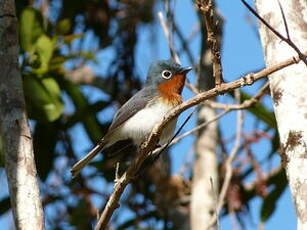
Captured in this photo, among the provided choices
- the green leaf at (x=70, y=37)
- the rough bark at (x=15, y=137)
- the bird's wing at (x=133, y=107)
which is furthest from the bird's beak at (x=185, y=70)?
the rough bark at (x=15, y=137)

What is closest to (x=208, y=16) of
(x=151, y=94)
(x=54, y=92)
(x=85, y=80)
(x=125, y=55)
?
(x=151, y=94)

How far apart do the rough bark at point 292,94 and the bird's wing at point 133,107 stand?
1.53 metres

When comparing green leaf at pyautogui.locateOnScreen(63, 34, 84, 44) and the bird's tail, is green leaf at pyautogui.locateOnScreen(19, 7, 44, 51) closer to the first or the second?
green leaf at pyautogui.locateOnScreen(63, 34, 84, 44)

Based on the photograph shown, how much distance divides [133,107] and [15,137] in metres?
1.77

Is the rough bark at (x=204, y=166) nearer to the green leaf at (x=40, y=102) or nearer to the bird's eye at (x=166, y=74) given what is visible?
the bird's eye at (x=166, y=74)

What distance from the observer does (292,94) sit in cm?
327

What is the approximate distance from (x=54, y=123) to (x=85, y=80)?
53 centimetres

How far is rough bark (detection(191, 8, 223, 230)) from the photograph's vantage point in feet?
17.7

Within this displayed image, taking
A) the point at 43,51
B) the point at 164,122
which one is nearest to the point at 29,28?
the point at 43,51

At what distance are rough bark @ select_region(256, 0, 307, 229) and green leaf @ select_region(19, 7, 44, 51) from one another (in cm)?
232

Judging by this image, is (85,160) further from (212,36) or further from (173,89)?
(212,36)

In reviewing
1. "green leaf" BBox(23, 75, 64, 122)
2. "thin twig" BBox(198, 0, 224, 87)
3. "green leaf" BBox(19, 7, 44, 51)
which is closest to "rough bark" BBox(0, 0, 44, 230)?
"thin twig" BBox(198, 0, 224, 87)

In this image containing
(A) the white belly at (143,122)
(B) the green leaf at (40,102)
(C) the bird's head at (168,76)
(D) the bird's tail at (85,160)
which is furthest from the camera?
(B) the green leaf at (40,102)

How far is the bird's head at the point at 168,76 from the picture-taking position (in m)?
5.09
